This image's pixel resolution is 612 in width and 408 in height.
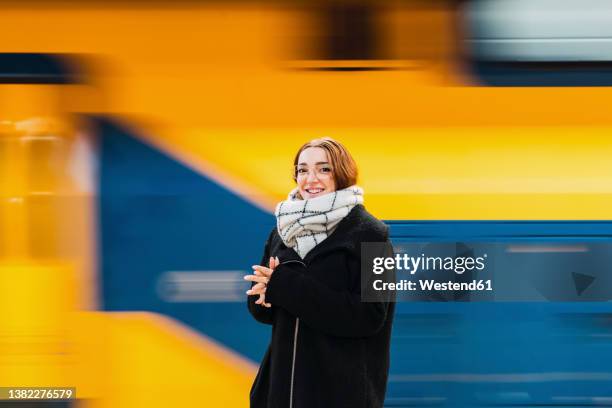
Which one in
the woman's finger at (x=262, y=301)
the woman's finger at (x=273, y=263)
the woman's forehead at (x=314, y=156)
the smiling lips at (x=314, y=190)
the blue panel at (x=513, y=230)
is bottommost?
the woman's finger at (x=262, y=301)

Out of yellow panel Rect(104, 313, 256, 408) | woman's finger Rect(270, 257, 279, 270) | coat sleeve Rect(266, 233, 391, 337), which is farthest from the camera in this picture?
yellow panel Rect(104, 313, 256, 408)

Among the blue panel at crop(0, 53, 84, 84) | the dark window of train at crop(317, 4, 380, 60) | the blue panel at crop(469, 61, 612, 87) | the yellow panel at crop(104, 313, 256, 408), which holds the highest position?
the dark window of train at crop(317, 4, 380, 60)

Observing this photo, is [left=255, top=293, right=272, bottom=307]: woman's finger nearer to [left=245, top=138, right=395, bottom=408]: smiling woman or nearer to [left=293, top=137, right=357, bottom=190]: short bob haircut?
[left=245, top=138, right=395, bottom=408]: smiling woman

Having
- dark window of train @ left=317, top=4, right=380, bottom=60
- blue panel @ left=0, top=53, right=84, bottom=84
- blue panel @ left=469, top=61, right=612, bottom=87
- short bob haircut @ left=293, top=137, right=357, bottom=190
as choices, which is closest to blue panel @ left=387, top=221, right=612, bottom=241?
blue panel @ left=469, top=61, right=612, bottom=87

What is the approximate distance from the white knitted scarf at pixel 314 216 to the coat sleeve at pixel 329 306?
97 millimetres

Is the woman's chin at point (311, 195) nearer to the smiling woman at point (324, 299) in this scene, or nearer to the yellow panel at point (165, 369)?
the smiling woman at point (324, 299)

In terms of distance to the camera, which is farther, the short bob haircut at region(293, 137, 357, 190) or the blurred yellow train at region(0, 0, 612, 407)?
the blurred yellow train at region(0, 0, 612, 407)

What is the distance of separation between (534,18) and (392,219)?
0.89 metres

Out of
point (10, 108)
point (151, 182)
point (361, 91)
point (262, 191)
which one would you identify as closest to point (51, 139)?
point (10, 108)

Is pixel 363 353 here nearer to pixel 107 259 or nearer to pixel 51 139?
pixel 107 259

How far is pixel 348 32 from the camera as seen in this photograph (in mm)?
2748

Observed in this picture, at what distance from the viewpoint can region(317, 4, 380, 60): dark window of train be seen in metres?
2.74

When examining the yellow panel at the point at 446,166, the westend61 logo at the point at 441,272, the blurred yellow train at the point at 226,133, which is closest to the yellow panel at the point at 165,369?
the blurred yellow train at the point at 226,133

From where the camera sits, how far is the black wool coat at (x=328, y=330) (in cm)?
192
